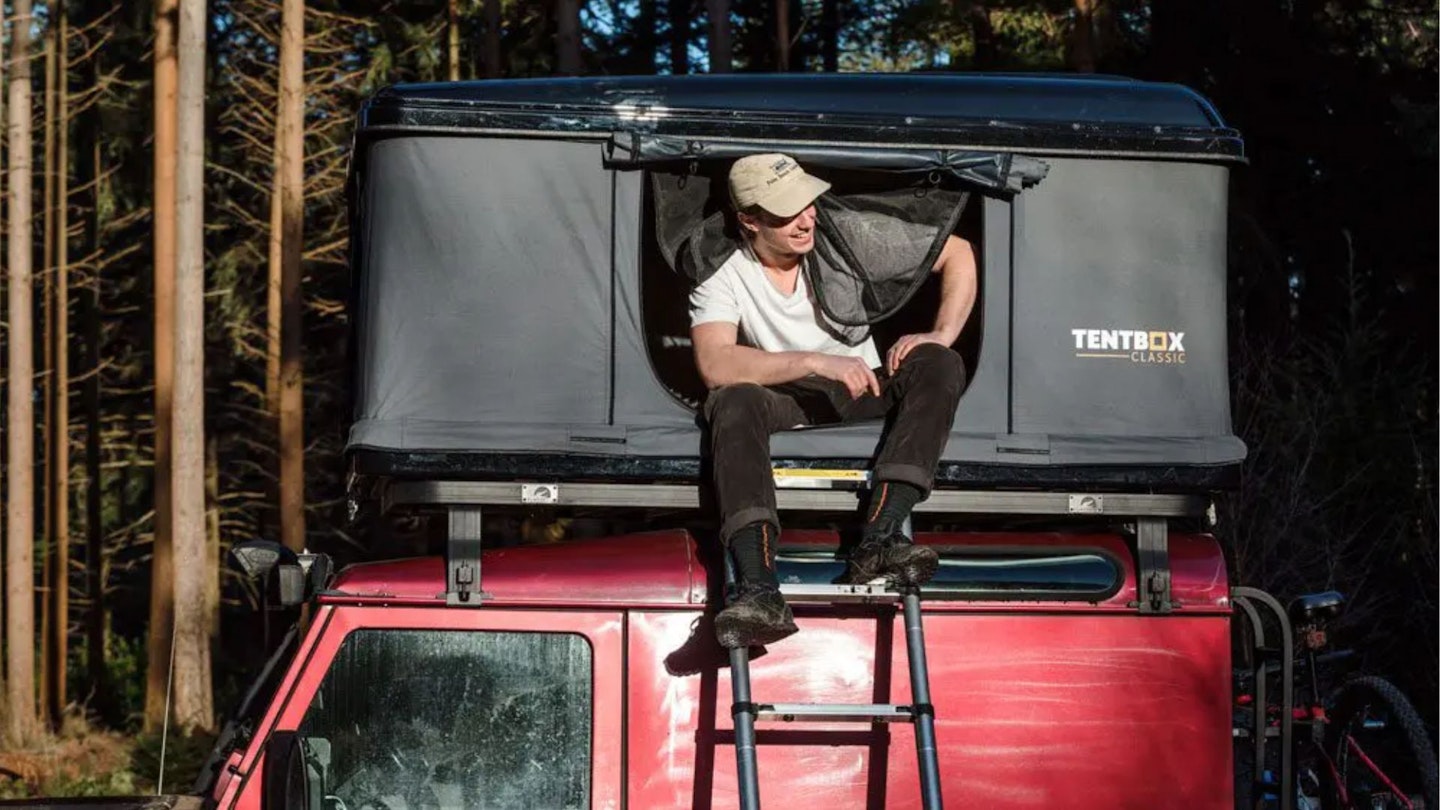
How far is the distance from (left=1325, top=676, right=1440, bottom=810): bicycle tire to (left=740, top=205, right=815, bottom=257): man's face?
2120 mm

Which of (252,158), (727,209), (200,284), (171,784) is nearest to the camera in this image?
(727,209)

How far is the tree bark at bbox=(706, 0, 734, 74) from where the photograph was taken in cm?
2194

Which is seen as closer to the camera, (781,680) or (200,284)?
(781,680)

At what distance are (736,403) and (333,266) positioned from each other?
24.1 meters

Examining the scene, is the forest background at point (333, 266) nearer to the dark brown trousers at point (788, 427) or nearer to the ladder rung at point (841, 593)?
the dark brown trousers at point (788, 427)

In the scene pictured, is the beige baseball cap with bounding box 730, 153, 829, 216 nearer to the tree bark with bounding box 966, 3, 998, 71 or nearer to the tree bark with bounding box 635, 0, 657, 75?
the tree bark with bounding box 966, 3, 998, 71

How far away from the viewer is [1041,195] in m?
5.10

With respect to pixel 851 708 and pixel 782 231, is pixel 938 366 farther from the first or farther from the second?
pixel 851 708

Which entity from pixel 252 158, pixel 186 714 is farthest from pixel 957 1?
pixel 186 714

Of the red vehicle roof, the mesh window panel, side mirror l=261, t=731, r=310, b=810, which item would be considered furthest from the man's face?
side mirror l=261, t=731, r=310, b=810

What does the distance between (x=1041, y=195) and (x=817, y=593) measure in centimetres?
123

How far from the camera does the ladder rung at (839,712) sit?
4.51 meters

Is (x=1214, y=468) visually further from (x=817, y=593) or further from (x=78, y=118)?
(x=78, y=118)

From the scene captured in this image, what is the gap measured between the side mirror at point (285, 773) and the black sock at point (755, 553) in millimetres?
1079
